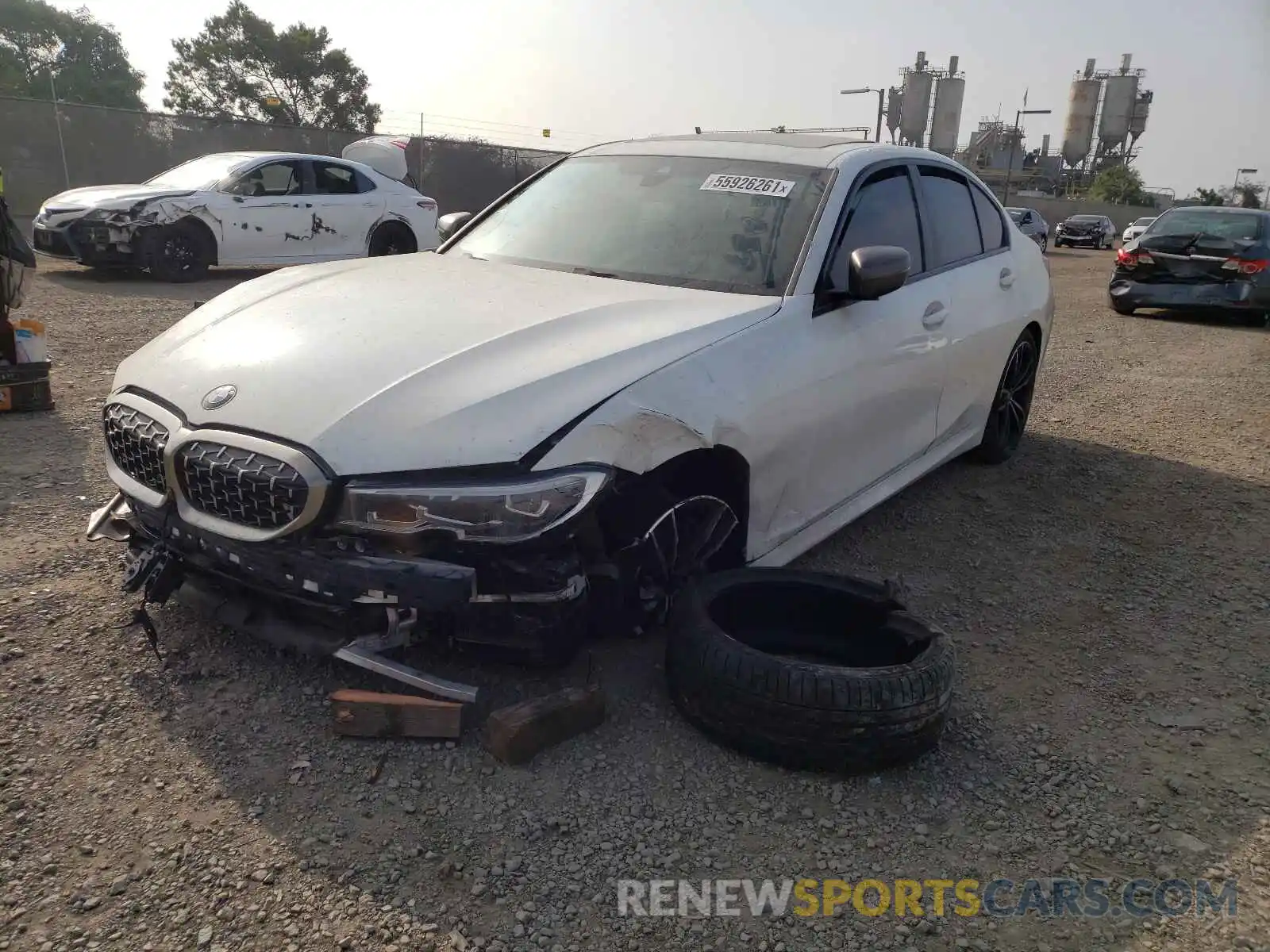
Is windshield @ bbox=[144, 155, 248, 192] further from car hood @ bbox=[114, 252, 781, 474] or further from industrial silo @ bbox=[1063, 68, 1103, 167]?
industrial silo @ bbox=[1063, 68, 1103, 167]

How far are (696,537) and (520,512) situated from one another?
770 millimetres

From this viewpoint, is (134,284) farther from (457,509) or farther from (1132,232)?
(1132,232)

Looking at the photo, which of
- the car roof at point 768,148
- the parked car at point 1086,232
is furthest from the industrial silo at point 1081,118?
the car roof at point 768,148

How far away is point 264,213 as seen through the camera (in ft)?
36.6

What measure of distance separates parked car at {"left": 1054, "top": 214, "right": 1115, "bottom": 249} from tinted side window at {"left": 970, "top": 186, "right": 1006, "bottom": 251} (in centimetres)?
3607

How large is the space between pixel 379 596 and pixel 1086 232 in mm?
40151

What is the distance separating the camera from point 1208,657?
3402mm

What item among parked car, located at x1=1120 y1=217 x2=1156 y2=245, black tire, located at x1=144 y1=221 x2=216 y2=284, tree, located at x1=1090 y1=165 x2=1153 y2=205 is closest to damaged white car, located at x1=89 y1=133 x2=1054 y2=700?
black tire, located at x1=144 y1=221 x2=216 y2=284

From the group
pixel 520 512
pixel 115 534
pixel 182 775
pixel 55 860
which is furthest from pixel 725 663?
pixel 115 534

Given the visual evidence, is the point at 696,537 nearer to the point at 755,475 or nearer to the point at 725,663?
the point at 755,475

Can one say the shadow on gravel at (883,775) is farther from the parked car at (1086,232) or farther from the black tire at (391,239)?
the parked car at (1086,232)

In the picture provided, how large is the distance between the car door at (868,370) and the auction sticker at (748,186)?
0.82ft

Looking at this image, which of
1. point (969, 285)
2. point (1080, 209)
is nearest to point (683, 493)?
point (969, 285)

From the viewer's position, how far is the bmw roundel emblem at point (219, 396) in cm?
257
